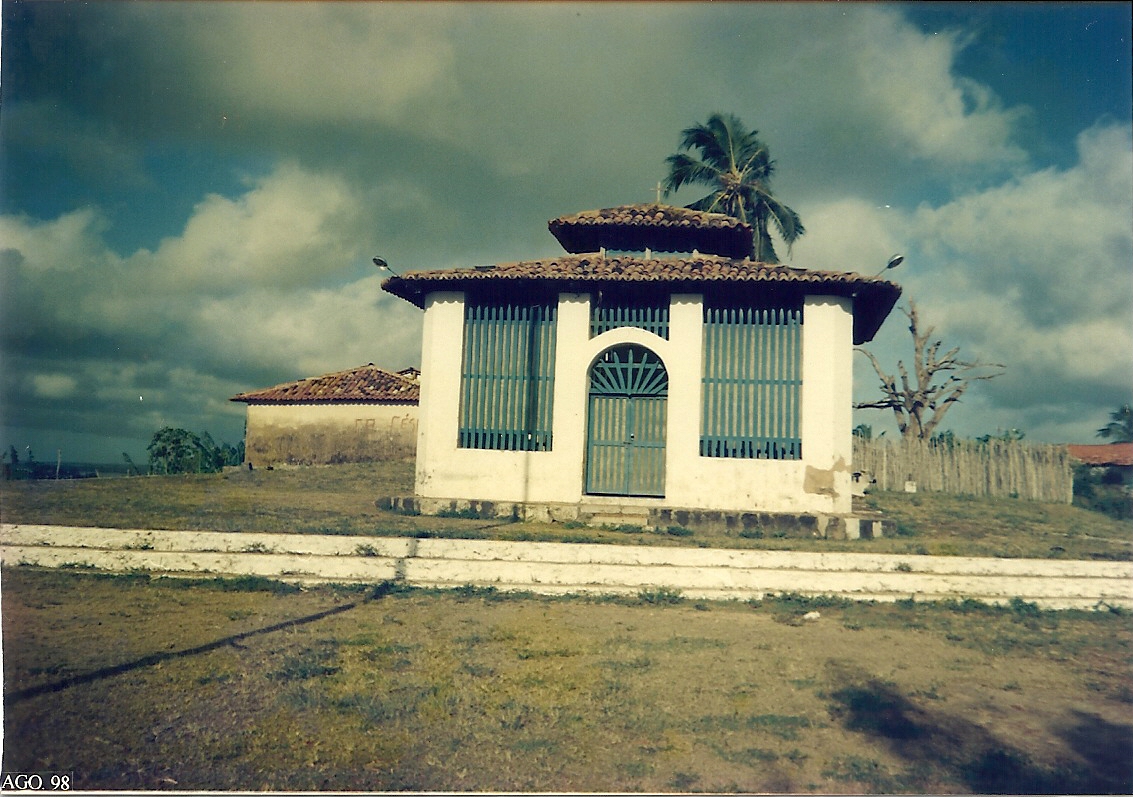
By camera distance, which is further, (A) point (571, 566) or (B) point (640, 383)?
(B) point (640, 383)

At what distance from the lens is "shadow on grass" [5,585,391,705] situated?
523 cm

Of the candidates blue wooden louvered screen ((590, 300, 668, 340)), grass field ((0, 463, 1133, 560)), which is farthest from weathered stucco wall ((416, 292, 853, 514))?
grass field ((0, 463, 1133, 560))

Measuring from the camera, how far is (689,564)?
9.32 m

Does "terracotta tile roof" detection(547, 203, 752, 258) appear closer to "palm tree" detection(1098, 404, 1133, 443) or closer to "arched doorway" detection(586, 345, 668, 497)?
"arched doorway" detection(586, 345, 668, 497)

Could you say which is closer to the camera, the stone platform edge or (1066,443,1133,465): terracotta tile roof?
the stone platform edge

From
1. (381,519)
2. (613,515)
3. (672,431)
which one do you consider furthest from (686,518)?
(381,519)

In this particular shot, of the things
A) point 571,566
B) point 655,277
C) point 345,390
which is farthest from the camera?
point 345,390

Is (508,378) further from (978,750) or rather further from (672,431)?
(978,750)

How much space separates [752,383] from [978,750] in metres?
8.72

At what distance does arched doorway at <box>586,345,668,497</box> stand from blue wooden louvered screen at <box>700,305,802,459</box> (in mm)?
951

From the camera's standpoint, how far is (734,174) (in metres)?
25.2

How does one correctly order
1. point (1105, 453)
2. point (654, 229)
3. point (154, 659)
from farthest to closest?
point (1105, 453)
point (654, 229)
point (154, 659)
